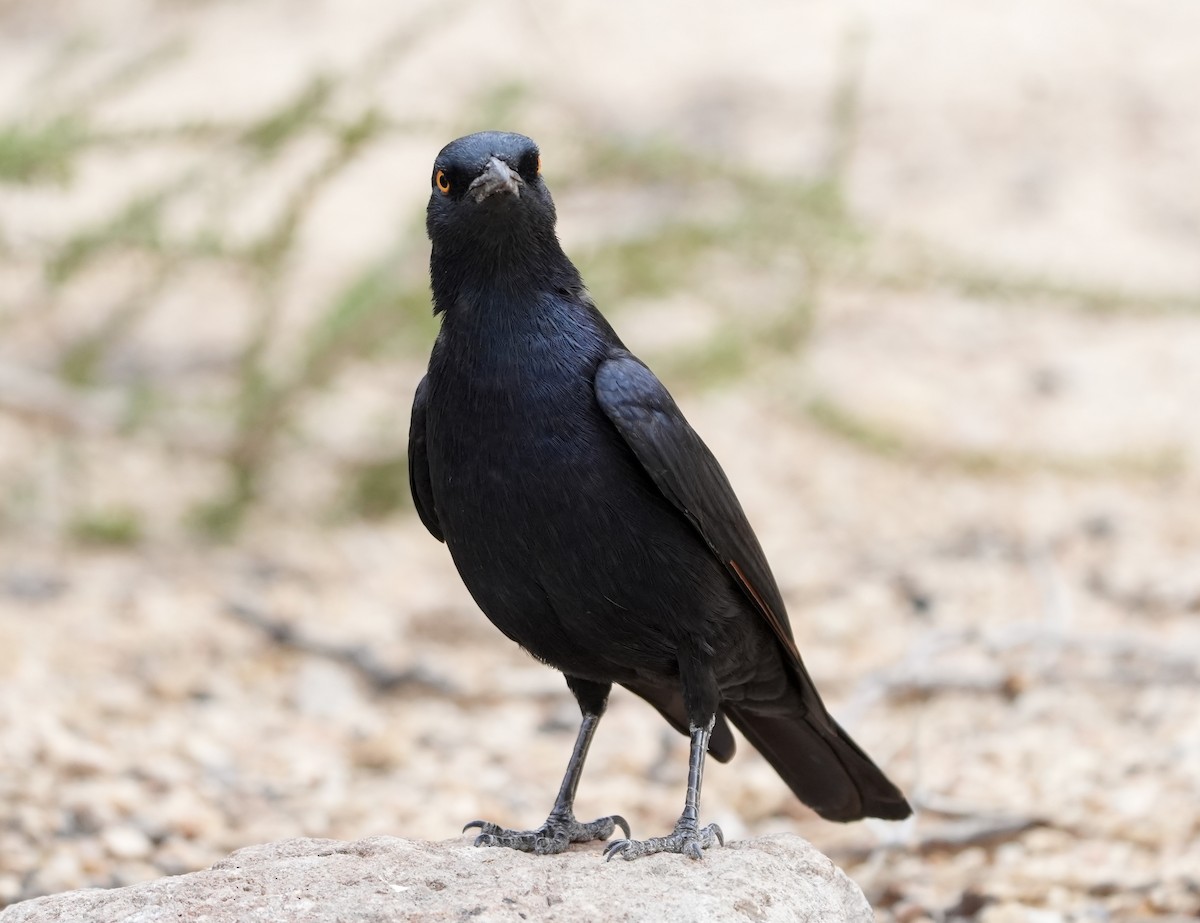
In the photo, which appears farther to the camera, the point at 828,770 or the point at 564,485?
the point at 828,770

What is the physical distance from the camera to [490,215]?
4105 millimetres

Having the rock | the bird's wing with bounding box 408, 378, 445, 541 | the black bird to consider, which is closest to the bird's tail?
the black bird

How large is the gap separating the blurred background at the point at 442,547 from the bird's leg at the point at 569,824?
111cm

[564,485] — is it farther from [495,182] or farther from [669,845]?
[669,845]

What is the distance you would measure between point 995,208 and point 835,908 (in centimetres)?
1028

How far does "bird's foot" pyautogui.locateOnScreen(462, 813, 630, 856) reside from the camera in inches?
166

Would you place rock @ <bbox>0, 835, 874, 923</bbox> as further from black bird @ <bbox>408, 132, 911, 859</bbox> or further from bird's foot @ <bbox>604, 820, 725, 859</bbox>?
black bird @ <bbox>408, 132, 911, 859</bbox>

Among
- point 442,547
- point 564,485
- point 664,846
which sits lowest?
point 664,846

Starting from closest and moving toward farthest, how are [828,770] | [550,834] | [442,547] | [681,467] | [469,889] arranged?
[469,889] < [681,467] < [550,834] < [828,770] < [442,547]

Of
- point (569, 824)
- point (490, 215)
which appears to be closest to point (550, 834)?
point (569, 824)

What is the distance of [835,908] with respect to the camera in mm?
3666

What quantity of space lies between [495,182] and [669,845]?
5.89ft

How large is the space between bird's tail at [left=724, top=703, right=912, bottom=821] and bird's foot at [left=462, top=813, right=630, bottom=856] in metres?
0.60

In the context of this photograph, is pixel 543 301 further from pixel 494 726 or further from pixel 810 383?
pixel 810 383
